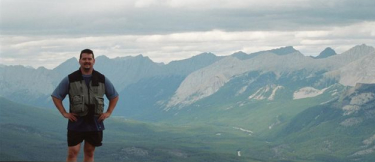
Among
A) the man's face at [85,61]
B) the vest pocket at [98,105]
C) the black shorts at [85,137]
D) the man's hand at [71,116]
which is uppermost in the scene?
the man's face at [85,61]

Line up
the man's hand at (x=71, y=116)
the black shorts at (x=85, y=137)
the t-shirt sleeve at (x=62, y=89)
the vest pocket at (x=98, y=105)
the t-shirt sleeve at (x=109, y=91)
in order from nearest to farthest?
the man's hand at (x=71, y=116)
the t-shirt sleeve at (x=62, y=89)
the vest pocket at (x=98, y=105)
the black shorts at (x=85, y=137)
the t-shirt sleeve at (x=109, y=91)

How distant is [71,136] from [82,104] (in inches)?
71.1

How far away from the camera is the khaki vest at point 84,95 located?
3484 centimetres

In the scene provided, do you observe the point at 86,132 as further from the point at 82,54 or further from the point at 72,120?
the point at 82,54

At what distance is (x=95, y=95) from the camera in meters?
35.3

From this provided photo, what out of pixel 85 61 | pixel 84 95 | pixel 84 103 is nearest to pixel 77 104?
pixel 84 103

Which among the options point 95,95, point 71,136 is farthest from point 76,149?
point 95,95

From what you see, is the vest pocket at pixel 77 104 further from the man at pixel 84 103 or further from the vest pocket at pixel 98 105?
the vest pocket at pixel 98 105

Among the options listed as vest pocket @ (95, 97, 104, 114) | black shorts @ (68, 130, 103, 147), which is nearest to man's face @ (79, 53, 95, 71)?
vest pocket @ (95, 97, 104, 114)

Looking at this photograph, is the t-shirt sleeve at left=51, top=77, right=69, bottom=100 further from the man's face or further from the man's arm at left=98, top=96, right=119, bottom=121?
the man's arm at left=98, top=96, right=119, bottom=121

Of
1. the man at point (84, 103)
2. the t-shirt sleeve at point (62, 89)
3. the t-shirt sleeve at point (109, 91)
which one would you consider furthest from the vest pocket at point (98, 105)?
the t-shirt sleeve at point (62, 89)

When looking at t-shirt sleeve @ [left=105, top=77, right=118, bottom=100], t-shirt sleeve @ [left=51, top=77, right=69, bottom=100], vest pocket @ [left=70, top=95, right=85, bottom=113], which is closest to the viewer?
vest pocket @ [left=70, top=95, right=85, bottom=113]

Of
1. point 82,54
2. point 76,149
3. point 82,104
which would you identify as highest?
point 82,54

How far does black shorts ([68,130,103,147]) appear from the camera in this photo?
116 feet
